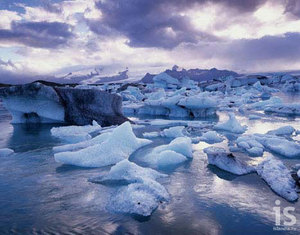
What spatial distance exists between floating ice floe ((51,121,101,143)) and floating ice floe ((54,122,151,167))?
2203 mm

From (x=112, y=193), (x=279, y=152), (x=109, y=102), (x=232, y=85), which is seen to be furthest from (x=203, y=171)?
(x=232, y=85)

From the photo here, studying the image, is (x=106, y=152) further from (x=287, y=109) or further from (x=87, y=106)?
(x=287, y=109)

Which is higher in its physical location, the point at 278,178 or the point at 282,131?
the point at 278,178

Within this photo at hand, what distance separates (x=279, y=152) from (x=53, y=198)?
4986 mm

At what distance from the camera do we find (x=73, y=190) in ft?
13.0

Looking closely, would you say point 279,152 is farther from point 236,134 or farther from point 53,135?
point 53,135

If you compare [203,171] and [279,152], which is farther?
[279,152]

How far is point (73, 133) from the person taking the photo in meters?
8.95

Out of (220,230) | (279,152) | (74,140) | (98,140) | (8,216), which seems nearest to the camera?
(220,230)

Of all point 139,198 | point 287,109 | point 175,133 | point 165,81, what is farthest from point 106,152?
point 165,81

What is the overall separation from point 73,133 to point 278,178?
6.71 m

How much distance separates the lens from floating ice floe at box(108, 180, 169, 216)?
330 centimetres

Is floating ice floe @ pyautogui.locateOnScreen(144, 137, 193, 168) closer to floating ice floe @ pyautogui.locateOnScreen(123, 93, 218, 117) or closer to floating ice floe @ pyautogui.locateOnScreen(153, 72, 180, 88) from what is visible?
floating ice floe @ pyautogui.locateOnScreen(123, 93, 218, 117)

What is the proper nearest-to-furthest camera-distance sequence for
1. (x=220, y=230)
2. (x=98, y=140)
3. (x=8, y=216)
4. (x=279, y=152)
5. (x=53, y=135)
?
1. (x=220, y=230)
2. (x=8, y=216)
3. (x=279, y=152)
4. (x=98, y=140)
5. (x=53, y=135)
